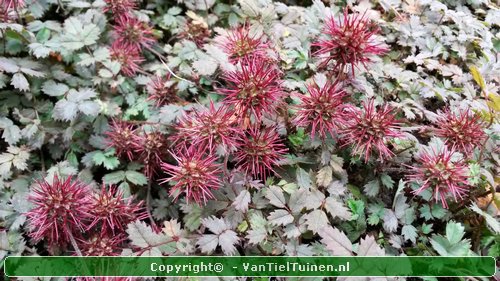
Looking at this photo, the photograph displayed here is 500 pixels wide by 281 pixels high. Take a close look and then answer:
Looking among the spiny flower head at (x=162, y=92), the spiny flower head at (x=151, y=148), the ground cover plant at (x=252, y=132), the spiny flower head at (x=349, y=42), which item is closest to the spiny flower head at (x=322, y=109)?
the ground cover plant at (x=252, y=132)

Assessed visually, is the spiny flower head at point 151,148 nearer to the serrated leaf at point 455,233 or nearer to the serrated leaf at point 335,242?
the serrated leaf at point 335,242

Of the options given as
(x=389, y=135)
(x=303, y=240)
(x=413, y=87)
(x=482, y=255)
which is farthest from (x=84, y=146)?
(x=482, y=255)

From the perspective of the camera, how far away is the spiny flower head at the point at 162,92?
7.88 feet

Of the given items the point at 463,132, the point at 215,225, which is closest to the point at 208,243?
the point at 215,225

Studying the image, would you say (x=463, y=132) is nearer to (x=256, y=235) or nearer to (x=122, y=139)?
(x=256, y=235)

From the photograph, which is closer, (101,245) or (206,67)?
(101,245)

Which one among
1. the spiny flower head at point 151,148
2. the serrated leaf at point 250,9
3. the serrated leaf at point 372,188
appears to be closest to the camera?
the serrated leaf at point 372,188

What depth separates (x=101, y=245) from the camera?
77.7 inches

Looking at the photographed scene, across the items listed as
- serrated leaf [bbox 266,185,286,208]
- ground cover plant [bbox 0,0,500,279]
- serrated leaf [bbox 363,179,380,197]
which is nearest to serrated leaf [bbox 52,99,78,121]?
ground cover plant [bbox 0,0,500,279]

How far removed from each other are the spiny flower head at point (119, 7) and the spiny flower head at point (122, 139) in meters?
0.73

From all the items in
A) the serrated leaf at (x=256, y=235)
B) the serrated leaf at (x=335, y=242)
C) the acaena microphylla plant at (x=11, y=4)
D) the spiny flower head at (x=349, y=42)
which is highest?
the spiny flower head at (x=349, y=42)

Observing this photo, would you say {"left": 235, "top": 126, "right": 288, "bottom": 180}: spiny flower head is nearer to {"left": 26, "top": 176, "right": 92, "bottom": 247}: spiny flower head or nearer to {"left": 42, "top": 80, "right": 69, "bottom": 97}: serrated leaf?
{"left": 26, "top": 176, "right": 92, "bottom": 247}: spiny flower head

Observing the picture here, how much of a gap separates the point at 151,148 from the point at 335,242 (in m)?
1.04

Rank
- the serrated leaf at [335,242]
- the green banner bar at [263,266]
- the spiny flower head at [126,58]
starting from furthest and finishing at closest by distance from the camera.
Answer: the spiny flower head at [126,58], the green banner bar at [263,266], the serrated leaf at [335,242]
